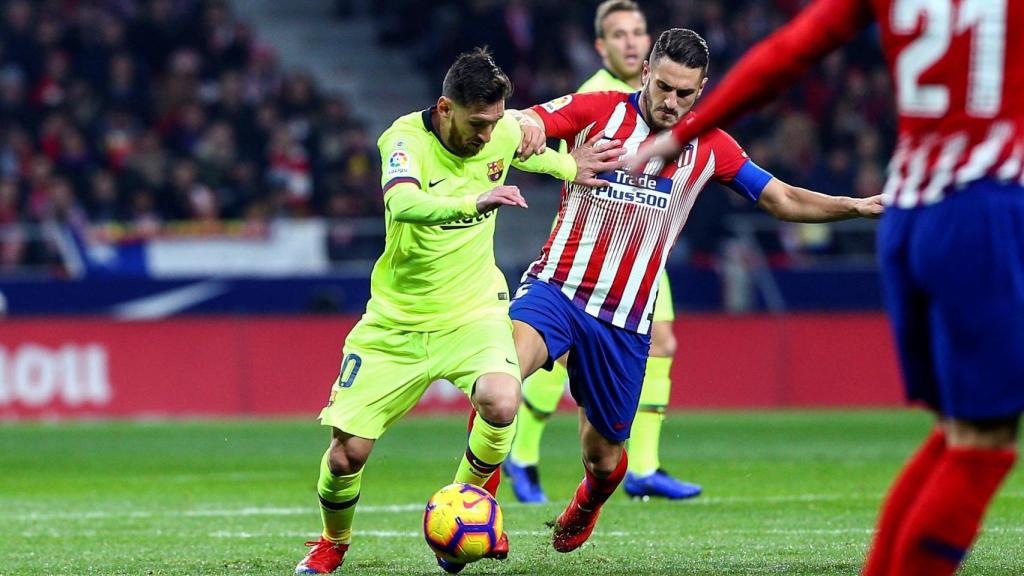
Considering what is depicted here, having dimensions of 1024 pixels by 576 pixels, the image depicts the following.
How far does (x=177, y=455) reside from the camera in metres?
12.4

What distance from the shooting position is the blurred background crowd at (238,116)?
18.4 metres

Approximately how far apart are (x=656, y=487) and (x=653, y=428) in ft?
1.05

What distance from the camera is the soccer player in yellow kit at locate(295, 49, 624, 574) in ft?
19.4

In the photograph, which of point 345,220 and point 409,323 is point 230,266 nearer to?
point 345,220

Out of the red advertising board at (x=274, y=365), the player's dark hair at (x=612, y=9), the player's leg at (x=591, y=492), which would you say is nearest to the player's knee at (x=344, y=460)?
the player's leg at (x=591, y=492)

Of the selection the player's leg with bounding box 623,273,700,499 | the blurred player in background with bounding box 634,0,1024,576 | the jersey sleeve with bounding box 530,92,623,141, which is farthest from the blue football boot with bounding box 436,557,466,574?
the player's leg with bounding box 623,273,700,499

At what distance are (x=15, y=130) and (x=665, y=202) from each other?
1448 centimetres

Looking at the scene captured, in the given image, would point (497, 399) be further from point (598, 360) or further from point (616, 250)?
point (616, 250)

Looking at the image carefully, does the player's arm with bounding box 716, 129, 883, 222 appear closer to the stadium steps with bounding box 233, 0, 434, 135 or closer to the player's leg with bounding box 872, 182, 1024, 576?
the player's leg with bounding box 872, 182, 1024, 576

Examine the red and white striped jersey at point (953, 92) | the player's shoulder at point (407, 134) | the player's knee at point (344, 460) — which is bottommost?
the player's knee at point (344, 460)

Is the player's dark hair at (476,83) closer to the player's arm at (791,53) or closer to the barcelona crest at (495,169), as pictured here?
the barcelona crest at (495,169)

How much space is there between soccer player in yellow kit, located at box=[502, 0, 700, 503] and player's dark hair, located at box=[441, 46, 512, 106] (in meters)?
2.66

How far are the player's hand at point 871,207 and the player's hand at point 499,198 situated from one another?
4.72 feet

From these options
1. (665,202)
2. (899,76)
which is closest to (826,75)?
(665,202)
